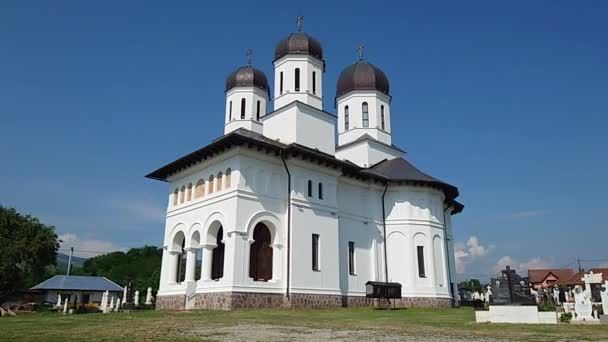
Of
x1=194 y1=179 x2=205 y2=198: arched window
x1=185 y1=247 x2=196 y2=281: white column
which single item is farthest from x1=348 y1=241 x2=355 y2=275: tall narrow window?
x1=194 y1=179 x2=205 y2=198: arched window

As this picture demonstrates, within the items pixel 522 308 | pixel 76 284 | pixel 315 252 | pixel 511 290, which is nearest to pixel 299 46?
pixel 315 252

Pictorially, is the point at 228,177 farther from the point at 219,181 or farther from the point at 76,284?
the point at 76,284

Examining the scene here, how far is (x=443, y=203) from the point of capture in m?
30.2

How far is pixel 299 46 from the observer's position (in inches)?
1081

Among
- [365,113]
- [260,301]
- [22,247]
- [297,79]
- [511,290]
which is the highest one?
[365,113]

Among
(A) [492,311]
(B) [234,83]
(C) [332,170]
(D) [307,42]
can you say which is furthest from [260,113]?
(A) [492,311]

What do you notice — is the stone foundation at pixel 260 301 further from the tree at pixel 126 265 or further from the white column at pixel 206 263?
the tree at pixel 126 265

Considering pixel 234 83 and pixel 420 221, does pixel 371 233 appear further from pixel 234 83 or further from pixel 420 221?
pixel 234 83

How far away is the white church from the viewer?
2081 cm

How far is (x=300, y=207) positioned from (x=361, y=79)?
45.8ft

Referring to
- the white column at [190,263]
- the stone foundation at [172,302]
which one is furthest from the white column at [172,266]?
the white column at [190,263]

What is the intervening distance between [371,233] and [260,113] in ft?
37.1

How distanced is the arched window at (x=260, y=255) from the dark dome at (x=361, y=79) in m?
14.9

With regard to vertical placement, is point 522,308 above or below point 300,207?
below
